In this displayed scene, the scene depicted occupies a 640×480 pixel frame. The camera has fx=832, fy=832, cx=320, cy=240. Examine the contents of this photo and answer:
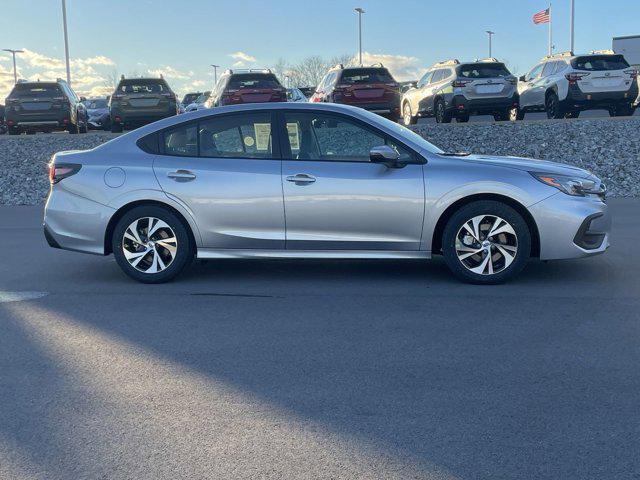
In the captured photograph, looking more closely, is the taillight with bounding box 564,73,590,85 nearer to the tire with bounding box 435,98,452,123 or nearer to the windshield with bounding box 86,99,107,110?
the tire with bounding box 435,98,452,123

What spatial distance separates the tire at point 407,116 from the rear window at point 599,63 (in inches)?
203

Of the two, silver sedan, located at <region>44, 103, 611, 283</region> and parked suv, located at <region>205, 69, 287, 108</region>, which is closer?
silver sedan, located at <region>44, 103, 611, 283</region>

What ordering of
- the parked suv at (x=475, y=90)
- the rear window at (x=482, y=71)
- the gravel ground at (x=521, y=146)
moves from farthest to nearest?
the rear window at (x=482, y=71) < the parked suv at (x=475, y=90) < the gravel ground at (x=521, y=146)

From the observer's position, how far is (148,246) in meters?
7.47

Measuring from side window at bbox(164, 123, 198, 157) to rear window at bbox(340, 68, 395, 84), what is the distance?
15829 mm

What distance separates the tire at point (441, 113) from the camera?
21125mm

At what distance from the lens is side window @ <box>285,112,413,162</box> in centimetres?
730

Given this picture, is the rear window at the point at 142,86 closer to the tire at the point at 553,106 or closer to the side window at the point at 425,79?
the side window at the point at 425,79

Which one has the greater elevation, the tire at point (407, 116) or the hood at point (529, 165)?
the tire at point (407, 116)

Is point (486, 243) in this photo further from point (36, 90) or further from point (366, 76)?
point (36, 90)

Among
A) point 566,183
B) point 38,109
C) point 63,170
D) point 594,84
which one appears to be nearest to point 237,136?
point 63,170

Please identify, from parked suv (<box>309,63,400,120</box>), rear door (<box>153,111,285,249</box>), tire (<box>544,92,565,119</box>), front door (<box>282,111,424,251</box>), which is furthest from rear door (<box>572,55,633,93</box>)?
rear door (<box>153,111,285,249</box>)

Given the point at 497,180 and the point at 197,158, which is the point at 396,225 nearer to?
the point at 497,180

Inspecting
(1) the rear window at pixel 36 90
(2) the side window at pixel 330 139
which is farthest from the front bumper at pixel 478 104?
(2) the side window at pixel 330 139
